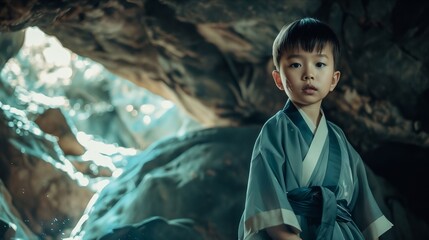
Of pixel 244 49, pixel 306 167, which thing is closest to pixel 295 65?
pixel 306 167

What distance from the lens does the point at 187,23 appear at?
445 cm

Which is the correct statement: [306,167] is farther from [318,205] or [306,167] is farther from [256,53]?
[256,53]

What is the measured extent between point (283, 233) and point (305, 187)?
237 mm

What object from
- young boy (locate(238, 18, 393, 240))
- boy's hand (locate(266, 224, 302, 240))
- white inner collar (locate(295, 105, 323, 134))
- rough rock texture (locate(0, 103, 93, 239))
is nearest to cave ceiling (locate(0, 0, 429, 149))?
rough rock texture (locate(0, 103, 93, 239))

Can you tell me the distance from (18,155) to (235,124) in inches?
79.0

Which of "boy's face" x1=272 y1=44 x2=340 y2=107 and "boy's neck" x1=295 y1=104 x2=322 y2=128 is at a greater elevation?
"boy's face" x1=272 y1=44 x2=340 y2=107

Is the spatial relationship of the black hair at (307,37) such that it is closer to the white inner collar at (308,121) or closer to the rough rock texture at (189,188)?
the white inner collar at (308,121)

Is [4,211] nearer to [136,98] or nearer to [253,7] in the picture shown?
[253,7]

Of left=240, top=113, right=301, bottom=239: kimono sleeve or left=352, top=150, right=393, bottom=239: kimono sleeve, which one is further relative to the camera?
left=352, top=150, right=393, bottom=239: kimono sleeve

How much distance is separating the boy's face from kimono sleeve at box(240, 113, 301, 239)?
17 cm

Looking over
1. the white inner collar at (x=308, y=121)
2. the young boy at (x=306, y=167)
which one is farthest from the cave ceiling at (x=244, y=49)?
the white inner collar at (x=308, y=121)

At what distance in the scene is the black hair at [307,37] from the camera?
2.33 m

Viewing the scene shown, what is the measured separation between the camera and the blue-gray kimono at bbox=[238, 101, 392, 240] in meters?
2.18

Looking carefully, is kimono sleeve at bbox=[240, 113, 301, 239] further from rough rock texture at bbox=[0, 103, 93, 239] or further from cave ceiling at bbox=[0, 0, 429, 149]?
rough rock texture at bbox=[0, 103, 93, 239]
